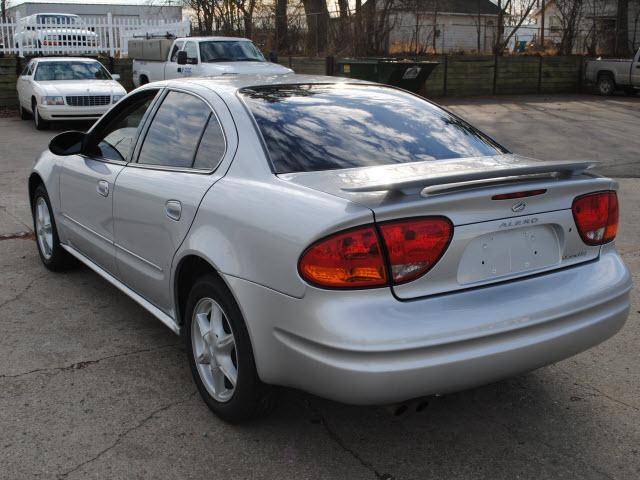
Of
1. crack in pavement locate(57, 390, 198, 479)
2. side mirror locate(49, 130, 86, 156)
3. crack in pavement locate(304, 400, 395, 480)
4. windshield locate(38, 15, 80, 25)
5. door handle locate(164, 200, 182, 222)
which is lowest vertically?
crack in pavement locate(304, 400, 395, 480)

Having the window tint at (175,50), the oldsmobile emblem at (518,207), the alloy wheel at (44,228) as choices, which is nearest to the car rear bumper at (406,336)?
the oldsmobile emblem at (518,207)

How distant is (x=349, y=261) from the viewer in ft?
8.91

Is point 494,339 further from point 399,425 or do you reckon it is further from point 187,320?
point 187,320

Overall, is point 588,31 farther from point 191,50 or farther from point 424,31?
point 191,50

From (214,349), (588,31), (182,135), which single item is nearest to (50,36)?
(588,31)

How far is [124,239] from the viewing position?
13.5ft

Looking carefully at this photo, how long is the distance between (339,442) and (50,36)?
22.5 metres

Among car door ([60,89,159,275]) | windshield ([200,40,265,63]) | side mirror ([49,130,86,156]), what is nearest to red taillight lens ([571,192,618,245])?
car door ([60,89,159,275])

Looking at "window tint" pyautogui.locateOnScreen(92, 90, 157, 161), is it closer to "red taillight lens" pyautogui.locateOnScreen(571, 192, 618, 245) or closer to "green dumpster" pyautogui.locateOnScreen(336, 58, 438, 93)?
"red taillight lens" pyautogui.locateOnScreen(571, 192, 618, 245)

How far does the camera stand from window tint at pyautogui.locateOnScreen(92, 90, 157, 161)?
14.4 feet

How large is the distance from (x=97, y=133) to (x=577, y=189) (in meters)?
3.06

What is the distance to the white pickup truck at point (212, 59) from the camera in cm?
1605

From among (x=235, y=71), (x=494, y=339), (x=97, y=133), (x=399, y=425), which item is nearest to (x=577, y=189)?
(x=494, y=339)

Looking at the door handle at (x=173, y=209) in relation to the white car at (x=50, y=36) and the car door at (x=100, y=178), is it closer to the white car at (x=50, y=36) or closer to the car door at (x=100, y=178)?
the car door at (x=100, y=178)
